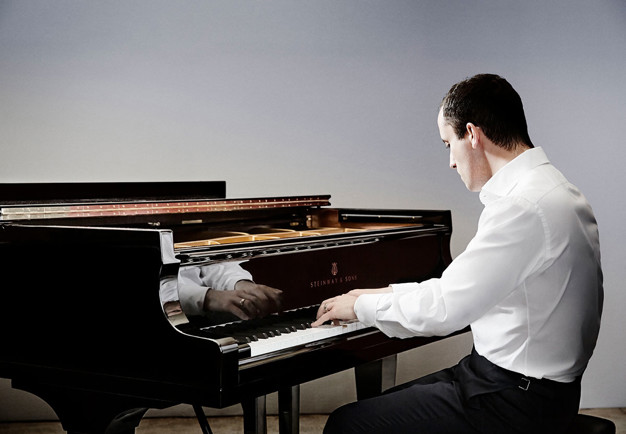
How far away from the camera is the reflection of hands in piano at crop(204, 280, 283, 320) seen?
204 cm

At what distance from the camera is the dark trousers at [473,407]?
1875 millimetres

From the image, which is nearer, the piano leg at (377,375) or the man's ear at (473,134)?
the man's ear at (473,134)

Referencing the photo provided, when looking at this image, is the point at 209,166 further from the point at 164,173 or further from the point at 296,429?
the point at 296,429

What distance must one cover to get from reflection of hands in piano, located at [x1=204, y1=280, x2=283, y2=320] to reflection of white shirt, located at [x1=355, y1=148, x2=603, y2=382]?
423 millimetres

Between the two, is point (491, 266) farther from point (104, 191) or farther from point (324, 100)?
point (324, 100)

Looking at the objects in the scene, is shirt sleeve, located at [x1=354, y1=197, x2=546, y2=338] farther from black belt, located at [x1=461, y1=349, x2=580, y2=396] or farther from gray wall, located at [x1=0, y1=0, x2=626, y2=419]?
gray wall, located at [x1=0, y1=0, x2=626, y2=419]

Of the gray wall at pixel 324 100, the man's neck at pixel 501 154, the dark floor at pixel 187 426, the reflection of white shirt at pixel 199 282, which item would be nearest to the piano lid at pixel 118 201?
the reflection of white shirt at pixel 199 282

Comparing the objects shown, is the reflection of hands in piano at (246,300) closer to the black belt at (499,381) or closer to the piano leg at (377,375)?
the black belt at (499,381)

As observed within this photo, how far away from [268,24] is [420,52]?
2.78 feet

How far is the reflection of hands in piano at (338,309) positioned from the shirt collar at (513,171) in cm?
49

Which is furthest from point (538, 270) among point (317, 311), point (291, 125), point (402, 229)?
point (291, 125)

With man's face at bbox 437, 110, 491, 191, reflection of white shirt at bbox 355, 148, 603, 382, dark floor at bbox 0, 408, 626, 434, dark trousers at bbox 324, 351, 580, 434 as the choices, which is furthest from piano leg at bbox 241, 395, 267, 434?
dark floor at bbox 0, 408, 626, 434

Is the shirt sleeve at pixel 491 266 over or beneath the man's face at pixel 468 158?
beneath

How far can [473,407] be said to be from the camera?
76.2 inches
